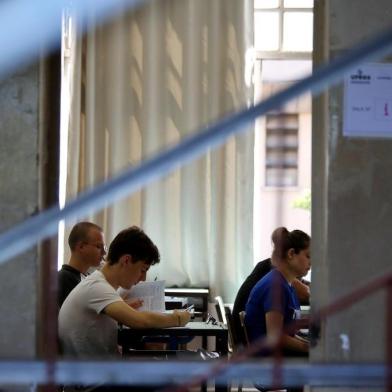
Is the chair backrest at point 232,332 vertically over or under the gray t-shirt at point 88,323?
under

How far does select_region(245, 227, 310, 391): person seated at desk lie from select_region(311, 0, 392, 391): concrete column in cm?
103

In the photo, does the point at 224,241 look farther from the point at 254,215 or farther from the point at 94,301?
the point at 94,301

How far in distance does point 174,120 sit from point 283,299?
296cm

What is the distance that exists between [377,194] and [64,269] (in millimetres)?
2360

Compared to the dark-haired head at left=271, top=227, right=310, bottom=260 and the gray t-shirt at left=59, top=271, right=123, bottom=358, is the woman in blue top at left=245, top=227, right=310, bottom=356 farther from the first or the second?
the gray t-shirt at left=59, top=271, right=123, bottom=358

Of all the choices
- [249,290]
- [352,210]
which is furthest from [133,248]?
[352,210]

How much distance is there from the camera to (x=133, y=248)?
4375 mm

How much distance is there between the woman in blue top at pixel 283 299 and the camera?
429cm

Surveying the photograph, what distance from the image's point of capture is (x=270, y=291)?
444 centimetres

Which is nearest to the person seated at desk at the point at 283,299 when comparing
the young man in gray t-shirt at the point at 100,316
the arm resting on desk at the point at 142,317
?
the arm resting on desk at the point at 142,317

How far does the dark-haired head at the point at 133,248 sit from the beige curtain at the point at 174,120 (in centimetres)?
264

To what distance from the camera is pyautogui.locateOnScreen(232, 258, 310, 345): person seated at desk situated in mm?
5043

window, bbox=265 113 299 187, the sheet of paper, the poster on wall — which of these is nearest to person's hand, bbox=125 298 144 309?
the sheet of paper

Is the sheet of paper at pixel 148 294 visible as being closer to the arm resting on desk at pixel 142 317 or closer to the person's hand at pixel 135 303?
the person's hand at pixel 135 303
